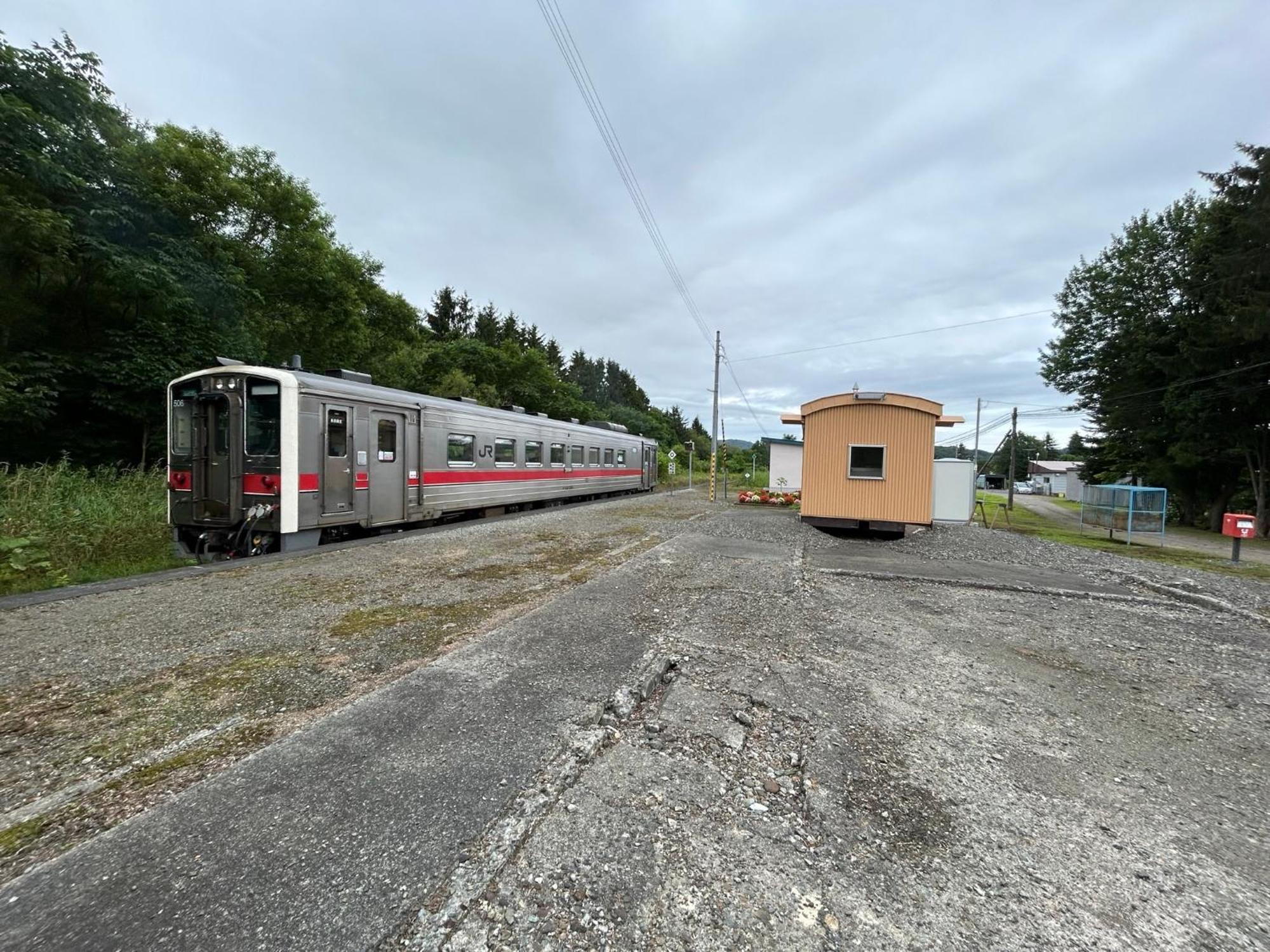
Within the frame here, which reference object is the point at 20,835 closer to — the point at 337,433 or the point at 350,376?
the point at 337,433

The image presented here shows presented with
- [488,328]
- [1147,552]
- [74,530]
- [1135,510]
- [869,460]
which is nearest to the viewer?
[74,530]

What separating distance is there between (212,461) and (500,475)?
595cm

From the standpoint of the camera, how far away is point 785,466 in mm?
22844

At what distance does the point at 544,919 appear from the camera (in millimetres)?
1573

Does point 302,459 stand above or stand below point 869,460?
below

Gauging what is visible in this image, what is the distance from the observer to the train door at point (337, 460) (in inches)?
307

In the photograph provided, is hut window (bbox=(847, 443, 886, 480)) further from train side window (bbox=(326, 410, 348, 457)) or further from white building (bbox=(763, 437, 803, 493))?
white building (bbox=(763, 437, 803, 493))

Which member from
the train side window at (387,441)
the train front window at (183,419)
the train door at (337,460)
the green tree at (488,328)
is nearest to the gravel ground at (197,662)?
the train door at (337,460)

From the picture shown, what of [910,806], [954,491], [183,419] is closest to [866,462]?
[954,491]

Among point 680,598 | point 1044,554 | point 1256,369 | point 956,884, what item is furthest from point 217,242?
point 1256,369

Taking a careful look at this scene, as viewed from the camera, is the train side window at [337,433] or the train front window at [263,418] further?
the train side window at [337,433]

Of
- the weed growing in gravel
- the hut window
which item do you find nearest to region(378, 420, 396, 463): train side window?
the weed growing in gravel

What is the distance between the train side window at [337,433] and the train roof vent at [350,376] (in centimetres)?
95

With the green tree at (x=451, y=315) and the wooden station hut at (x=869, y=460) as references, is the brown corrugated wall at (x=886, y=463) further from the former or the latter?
the green tree at (x=451, y=315)
